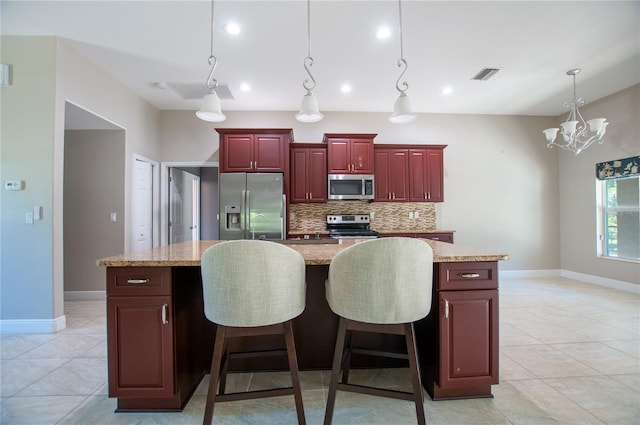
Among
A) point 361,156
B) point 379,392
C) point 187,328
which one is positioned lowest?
point 379,392

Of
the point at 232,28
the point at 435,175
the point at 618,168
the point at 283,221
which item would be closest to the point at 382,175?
the point at 435,175

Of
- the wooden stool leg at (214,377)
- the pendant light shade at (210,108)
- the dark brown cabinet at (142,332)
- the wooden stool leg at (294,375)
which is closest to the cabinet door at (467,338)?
the wooden stool leg at (294,375)

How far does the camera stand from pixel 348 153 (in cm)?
438

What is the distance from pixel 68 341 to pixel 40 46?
110 inches

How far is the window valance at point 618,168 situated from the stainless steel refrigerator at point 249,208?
4.77 metres

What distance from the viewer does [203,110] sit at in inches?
79.9

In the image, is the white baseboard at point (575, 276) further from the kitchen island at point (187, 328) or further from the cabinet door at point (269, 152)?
the cabinet door at point (269, 152)

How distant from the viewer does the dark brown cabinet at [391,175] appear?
4.52 m

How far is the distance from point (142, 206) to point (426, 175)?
4319 mm

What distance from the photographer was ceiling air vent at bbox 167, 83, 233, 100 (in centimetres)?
385

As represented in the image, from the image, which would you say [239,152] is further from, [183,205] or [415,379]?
[415,379]

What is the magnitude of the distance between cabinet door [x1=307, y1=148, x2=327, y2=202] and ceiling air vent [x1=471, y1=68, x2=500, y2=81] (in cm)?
223

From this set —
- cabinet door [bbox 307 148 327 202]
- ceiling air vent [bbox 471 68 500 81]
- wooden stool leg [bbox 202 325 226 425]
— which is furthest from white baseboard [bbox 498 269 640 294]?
wooden stool leg [bbox 202 325 226 425]

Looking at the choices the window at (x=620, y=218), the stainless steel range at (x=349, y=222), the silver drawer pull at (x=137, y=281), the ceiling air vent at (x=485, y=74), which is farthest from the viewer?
the stainless steel range at (x=349, y=222)
